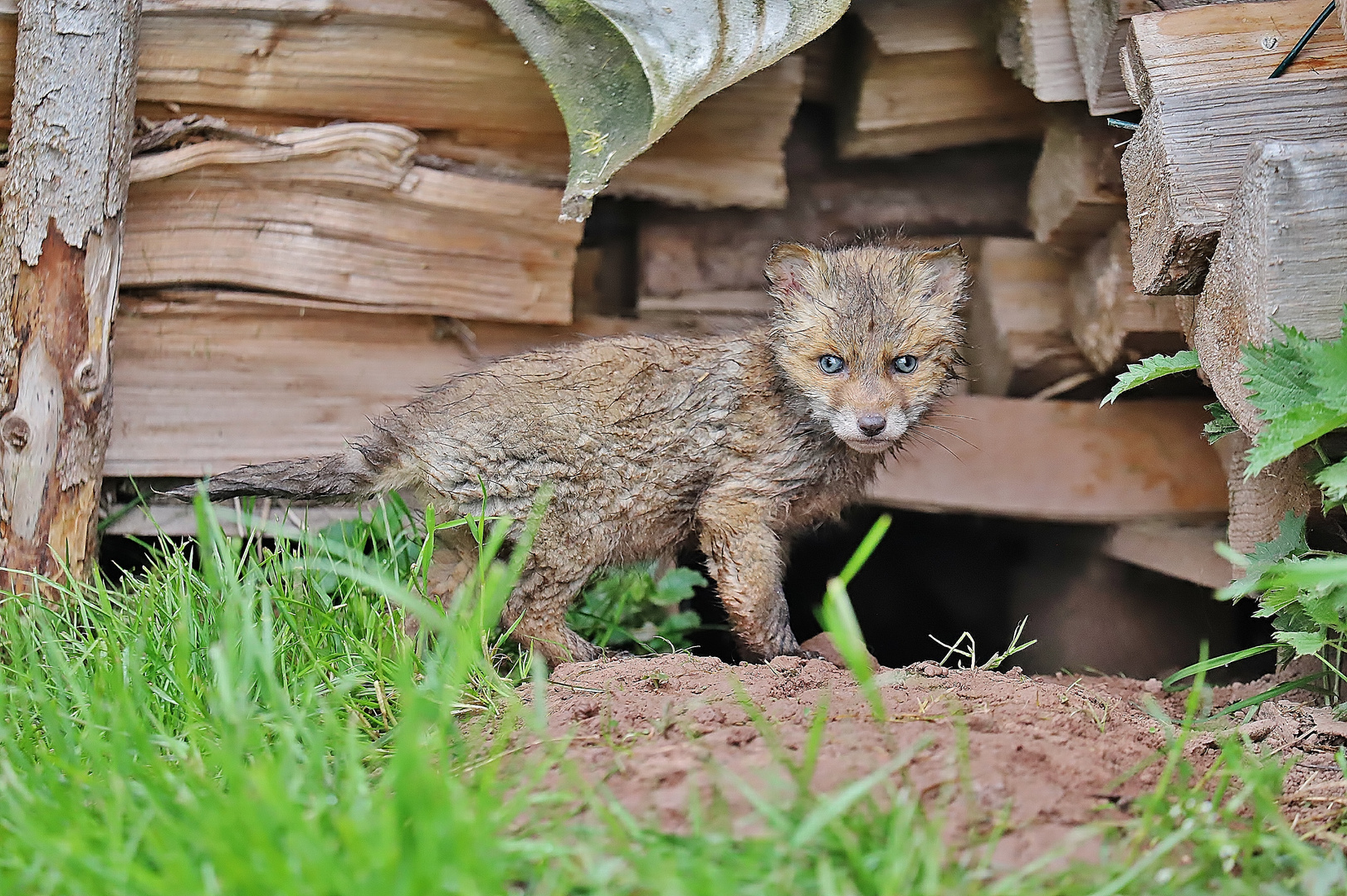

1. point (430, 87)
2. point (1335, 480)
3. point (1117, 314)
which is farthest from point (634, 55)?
point (1335, 480)

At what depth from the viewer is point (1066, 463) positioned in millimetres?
4578

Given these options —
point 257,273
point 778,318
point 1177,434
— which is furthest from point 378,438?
point 1177,434

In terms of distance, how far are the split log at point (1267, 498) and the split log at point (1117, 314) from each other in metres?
0.76

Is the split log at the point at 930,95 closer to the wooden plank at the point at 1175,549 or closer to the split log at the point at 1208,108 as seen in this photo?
the split log at the point at 1208,108

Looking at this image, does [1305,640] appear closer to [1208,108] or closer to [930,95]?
[1208,108]

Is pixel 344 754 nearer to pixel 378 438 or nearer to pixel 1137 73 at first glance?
pixel 378 438

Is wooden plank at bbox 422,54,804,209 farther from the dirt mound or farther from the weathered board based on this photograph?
the dirt mound

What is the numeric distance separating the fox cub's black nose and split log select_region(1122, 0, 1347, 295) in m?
0.86

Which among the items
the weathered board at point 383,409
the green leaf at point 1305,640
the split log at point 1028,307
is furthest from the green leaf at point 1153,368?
the split log at point 1028,307

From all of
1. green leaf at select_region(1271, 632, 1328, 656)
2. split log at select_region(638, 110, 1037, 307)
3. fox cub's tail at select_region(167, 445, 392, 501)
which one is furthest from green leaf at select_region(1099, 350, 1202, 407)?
fox cub's tail at select_region(167, 445, 392, 501)

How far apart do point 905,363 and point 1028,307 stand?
1.13m

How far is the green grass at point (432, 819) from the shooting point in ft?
5.42

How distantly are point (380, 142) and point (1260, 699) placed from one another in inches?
129

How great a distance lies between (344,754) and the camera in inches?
86.7
